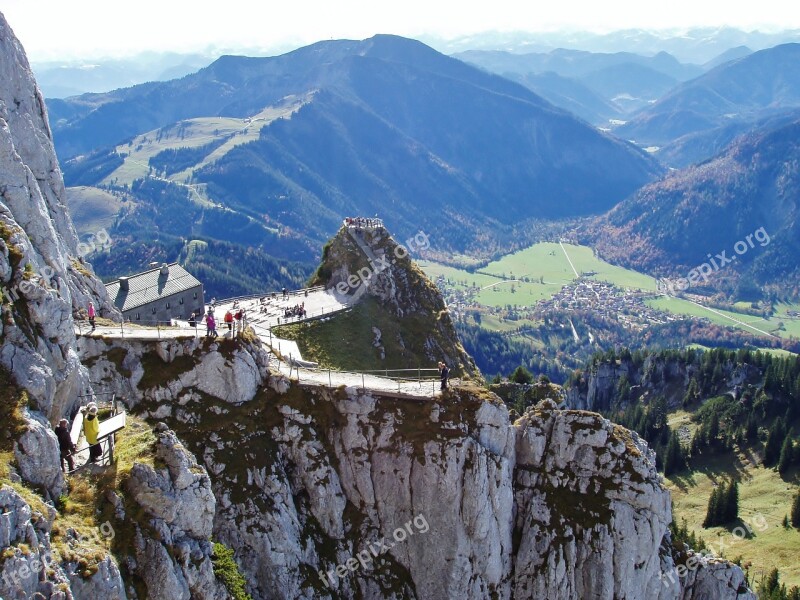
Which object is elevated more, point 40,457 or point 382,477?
point 40,457

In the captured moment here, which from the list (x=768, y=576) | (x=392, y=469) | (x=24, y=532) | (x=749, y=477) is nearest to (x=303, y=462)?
(x=392, y=469)

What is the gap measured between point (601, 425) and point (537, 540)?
44.2 ft

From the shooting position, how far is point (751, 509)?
150m

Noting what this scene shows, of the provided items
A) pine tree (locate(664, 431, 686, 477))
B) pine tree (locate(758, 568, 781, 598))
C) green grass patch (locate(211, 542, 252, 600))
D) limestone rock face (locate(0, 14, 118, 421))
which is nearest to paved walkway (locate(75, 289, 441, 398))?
limestone rock face (locate(0, 14, 118, 421))

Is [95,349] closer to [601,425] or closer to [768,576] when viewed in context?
[601,425]

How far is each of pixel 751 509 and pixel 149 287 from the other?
125 metres

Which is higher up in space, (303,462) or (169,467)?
(169,467)

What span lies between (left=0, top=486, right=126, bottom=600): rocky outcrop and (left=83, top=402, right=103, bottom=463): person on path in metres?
6.57

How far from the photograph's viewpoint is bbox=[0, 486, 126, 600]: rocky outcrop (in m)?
36.1

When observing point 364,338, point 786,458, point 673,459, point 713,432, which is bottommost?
point 673,459

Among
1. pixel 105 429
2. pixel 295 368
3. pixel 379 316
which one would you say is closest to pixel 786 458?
pixel 379 316

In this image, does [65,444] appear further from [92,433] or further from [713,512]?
[713,512]

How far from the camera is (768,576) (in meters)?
118

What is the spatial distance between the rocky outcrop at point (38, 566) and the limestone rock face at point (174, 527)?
3433 millimetres
